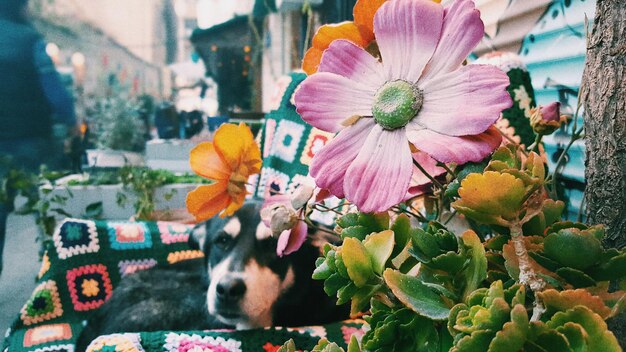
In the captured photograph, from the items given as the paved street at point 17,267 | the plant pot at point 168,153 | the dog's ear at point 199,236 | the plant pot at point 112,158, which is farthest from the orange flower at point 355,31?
→ the plant pot at point 112,158

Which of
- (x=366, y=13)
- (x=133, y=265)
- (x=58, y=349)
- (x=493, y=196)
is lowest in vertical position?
(x=58, y=349)

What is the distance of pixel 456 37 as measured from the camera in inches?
12.8

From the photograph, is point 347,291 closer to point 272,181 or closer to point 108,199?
point 272,181

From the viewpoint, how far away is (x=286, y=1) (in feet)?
13.7

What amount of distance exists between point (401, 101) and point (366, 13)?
9 cm

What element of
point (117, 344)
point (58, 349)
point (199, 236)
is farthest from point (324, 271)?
point (58, 349)

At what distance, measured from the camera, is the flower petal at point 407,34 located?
33 centimetres

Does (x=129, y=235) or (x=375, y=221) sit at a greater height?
(x=375, y=221)

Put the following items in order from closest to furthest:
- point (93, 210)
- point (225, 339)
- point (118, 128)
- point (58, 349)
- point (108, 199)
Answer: point (225, 339) → point (58, 349) → point (93, 210) → point (108, 199) → point (118, 128)

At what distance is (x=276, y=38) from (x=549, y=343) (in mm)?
4493

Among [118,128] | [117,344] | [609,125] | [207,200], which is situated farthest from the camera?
[118,128]

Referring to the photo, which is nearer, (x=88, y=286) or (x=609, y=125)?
(x=609, y=125)

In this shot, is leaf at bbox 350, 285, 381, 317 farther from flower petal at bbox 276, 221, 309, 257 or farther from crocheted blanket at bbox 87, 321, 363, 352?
crocheted blanket at bbox 87, 321, 363, 352

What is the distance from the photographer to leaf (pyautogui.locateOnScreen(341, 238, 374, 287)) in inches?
12.2
